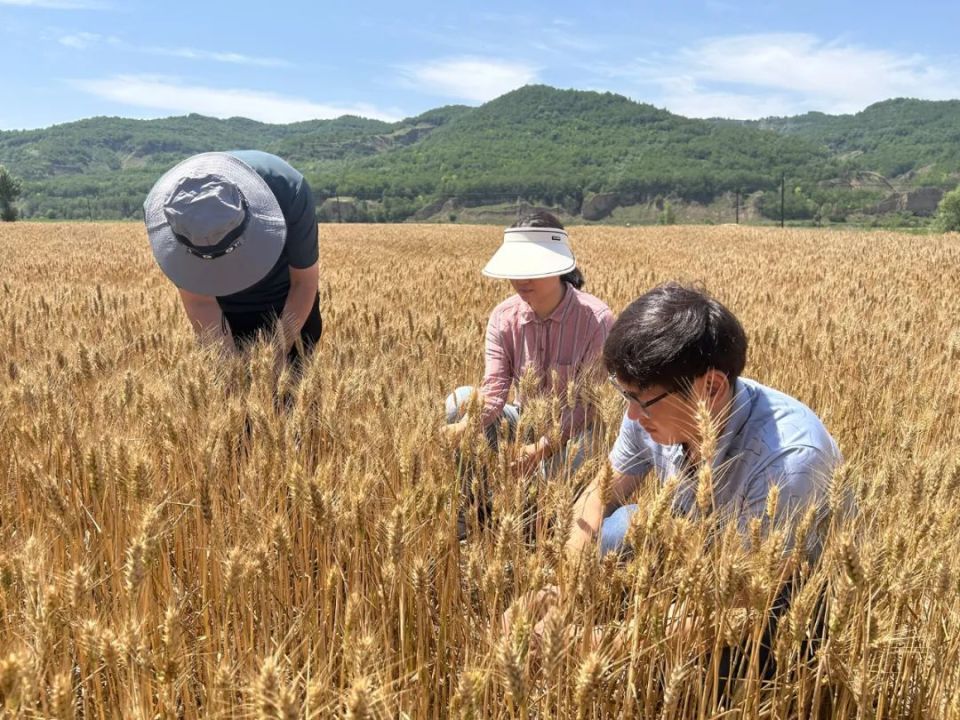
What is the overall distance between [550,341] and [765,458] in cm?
152

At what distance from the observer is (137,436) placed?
6.46ft

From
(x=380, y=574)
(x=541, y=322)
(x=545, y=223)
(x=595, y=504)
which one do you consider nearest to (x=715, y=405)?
(x=595, y=504)

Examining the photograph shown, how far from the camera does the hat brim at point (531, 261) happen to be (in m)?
2.81

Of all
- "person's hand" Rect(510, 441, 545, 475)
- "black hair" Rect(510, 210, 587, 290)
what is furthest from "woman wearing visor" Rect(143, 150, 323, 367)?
"person's hand" Rect(510, 441, 545, 475)

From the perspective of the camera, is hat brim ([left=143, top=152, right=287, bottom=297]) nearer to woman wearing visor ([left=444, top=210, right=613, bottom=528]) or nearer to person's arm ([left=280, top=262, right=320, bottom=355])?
Result: person's arm ([left=280, top=262, right=320, bottom=355])

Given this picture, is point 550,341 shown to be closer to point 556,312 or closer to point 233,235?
point 556,312

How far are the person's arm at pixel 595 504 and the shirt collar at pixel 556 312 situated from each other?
94 centimetres

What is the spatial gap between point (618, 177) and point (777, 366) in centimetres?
12613

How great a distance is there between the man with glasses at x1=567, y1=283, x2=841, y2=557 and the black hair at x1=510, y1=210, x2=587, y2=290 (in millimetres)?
1381

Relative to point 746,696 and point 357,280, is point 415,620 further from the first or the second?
point 357,280

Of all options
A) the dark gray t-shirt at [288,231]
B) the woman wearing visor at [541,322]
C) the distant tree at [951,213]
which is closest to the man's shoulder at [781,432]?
the woman wearing visor at [541,322]

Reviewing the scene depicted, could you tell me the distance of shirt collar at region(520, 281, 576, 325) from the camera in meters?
3.04

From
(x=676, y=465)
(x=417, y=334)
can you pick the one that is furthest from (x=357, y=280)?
(x=676, y=465)

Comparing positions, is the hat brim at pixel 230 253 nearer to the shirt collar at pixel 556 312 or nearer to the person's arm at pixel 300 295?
the person's arm at pixel 300 295
